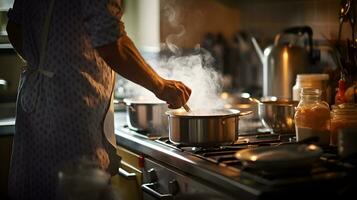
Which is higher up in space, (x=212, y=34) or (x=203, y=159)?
(x=212, y=34)

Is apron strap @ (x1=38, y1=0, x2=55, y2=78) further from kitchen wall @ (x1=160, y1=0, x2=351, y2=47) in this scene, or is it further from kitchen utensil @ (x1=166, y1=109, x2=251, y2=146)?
kitchen wall @ (x1=160, y1=0, x2=351, y2=47)

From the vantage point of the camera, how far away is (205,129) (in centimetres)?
167

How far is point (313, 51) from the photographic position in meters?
2.36

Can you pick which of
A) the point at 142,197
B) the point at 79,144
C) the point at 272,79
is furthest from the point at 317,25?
the point at 79,144

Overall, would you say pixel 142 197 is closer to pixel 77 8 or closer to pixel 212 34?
pixel 77 8

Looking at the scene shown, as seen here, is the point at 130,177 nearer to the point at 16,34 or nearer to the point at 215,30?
the point at 16,34

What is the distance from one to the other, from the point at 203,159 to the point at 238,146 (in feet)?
0.67

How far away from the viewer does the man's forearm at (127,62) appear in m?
1.54

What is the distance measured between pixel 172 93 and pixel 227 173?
1.37 ft

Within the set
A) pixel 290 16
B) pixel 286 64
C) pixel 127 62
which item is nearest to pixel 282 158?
pixel 127 62

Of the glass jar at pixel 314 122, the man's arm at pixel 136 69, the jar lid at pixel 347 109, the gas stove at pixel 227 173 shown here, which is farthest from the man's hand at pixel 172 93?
the jar lid at pixel 347 109

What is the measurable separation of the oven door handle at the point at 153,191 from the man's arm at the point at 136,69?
10.5 inches

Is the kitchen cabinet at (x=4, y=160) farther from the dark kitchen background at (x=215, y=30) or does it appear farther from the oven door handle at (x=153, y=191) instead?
the oven door handle at (x=153, y=191)

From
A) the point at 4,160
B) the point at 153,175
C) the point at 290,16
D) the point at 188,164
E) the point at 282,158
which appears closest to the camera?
the point at 282,158
